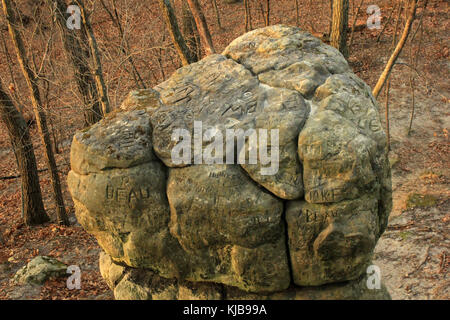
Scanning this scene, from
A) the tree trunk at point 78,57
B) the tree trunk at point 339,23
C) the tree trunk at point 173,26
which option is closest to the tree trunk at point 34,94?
the tree trunk at point 78,57

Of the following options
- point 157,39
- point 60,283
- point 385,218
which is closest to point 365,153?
point 385,218

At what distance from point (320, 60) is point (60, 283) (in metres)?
7.51

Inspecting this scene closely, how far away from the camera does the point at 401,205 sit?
1188cm

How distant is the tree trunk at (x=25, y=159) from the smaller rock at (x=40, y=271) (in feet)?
11.1

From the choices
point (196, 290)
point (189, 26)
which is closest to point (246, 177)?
point (196, 290)

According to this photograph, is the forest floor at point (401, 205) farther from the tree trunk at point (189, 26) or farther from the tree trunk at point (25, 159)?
the tree trunk at point (189, 26)

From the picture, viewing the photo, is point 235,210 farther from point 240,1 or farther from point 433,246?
point 240,1

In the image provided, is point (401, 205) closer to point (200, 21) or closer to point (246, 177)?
point (200, 21)

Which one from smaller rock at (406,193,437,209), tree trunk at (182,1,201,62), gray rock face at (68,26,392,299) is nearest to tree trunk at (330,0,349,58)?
smaller rock at (406,193,437,209)

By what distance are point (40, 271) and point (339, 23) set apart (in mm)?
9739

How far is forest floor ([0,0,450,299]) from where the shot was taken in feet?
32.1

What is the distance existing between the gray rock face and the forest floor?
10.8 ft

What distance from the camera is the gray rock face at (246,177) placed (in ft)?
19.4

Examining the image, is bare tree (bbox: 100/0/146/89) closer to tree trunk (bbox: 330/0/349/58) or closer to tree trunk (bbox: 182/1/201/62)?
tree trunk (bbox: 182/1/201/62)
